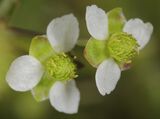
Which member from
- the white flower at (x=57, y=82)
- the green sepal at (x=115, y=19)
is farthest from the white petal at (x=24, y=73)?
the green sepal at (x=115, y=19)

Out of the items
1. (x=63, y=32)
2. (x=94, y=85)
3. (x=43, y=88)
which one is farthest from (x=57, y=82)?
(x=94, y=85)

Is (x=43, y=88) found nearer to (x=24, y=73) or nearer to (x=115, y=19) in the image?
(x=24, y=73)

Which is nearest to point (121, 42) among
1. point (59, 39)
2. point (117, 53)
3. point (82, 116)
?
point (117, 53)

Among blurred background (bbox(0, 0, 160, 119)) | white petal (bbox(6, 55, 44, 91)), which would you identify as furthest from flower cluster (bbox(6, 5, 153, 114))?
blurred background (bbox(0, 0, 160, 119))

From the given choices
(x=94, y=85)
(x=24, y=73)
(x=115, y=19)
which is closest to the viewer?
(x=24, y=73)

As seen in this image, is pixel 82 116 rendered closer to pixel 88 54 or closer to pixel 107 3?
pixel 107 3

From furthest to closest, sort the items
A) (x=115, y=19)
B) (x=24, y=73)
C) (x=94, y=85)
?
1. (x=94, y=85)
2. (x=115, y=19)
3. (x=24, y=73)

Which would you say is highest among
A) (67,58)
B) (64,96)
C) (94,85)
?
(67,58)
